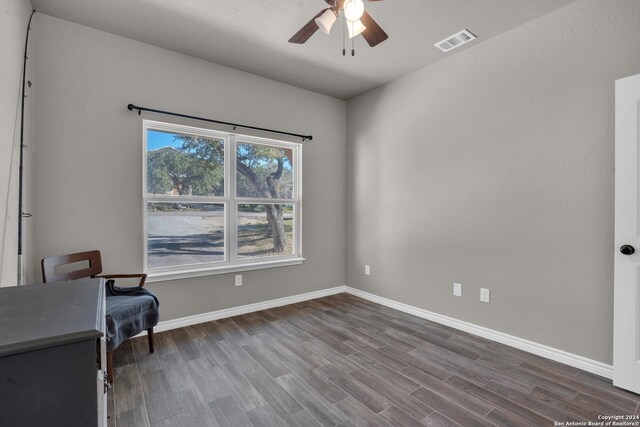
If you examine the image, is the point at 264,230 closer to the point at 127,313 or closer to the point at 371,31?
the point at 127,313

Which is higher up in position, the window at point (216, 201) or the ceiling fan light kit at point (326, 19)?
the ceiling fan light kit at point (326, 19)

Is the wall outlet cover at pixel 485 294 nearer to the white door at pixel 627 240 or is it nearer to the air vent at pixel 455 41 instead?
the white door at pixel 627 240

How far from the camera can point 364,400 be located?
1.94 metres

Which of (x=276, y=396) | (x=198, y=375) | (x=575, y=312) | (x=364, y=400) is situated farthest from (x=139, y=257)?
(x=575, y=312)

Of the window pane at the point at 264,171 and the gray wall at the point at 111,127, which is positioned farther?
the window pane at the point at 264,171

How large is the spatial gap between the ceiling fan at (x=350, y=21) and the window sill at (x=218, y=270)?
234 cm

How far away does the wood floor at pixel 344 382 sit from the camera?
→ 1.79 m

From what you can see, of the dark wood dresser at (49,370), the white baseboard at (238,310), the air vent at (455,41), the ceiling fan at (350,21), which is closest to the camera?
the dark wood dresser at (49,370)

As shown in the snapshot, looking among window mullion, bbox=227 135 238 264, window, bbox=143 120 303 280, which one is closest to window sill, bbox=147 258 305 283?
window, bbox=143 120 303 280

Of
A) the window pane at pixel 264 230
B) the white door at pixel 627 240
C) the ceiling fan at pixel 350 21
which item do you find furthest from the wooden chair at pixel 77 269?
the white door at pixel 627 240

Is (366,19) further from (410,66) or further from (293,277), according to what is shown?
(293,277)

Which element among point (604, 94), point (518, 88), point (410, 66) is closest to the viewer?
point (604, 94)

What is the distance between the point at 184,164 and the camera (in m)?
3.20

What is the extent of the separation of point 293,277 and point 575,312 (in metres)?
2.78
